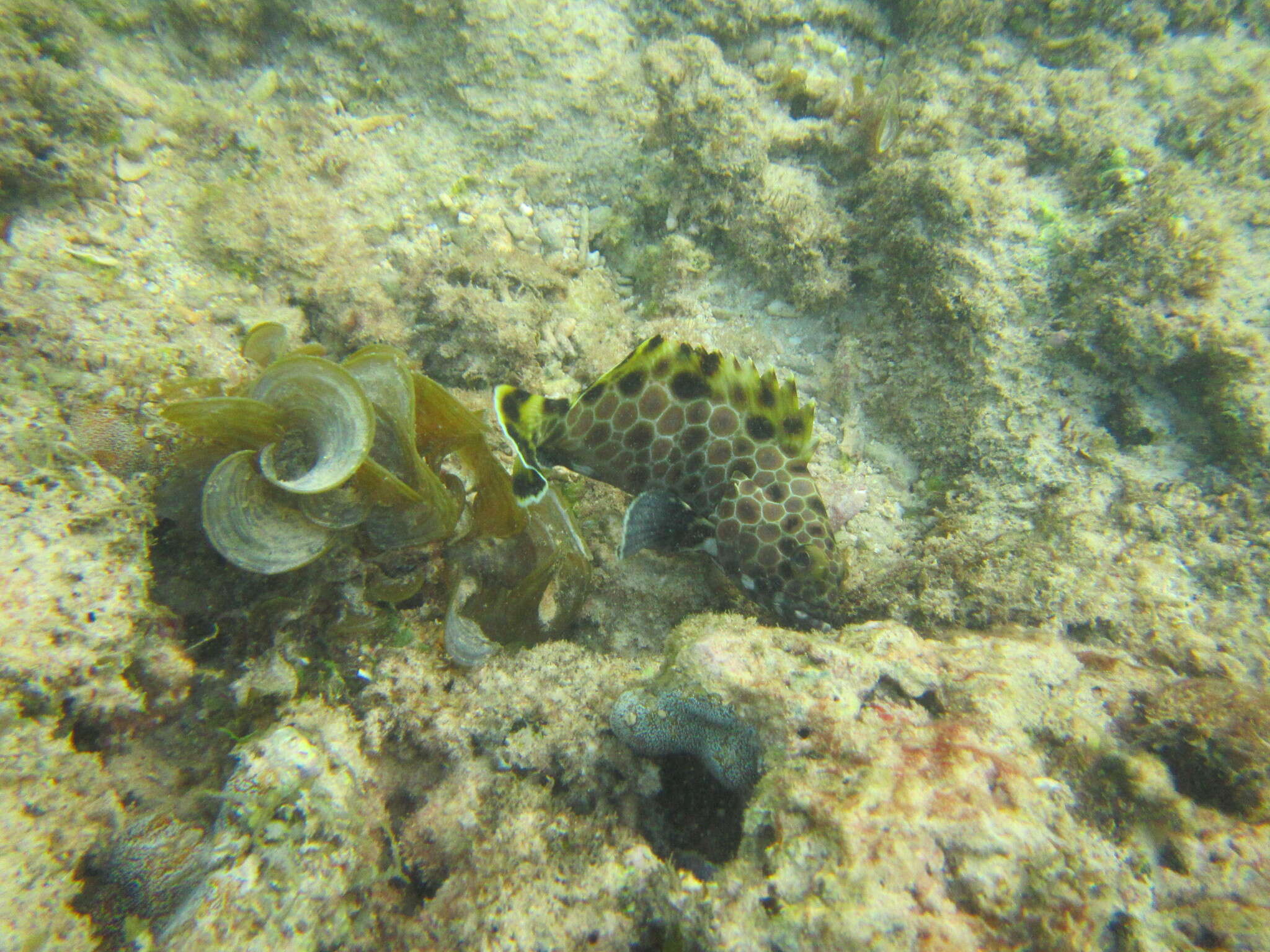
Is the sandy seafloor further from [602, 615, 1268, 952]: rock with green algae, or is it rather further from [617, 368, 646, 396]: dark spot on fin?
[617, 368, 646, 396]: dark spot on fin

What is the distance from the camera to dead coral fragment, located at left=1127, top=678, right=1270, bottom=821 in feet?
6.46

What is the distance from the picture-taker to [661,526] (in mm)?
3215

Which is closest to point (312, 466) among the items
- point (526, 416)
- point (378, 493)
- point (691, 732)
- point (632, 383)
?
point (378, 493)

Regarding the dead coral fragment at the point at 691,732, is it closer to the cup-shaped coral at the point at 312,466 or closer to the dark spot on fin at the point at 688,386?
the cup-shaped coral at the point at 312,466

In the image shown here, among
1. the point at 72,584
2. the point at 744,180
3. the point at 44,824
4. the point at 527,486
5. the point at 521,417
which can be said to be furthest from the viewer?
the point at 744,180

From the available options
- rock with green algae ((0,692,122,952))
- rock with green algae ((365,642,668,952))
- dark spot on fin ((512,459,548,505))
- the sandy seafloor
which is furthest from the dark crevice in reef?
rock with green algae ((0,692,122,952))

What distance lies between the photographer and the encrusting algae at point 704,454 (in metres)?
3.16

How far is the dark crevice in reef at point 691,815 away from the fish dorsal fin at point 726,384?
6.35ft

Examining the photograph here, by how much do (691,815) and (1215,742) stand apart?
6.90 feet

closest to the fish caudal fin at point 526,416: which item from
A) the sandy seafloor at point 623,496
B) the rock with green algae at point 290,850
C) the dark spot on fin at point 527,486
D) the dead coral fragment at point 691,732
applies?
the dark spot on fin at point 527,486

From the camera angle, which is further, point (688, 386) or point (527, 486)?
point (688, 386)

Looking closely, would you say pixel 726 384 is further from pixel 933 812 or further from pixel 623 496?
pixel 933 812

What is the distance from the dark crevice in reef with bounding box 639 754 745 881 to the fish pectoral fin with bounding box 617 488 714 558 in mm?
1165

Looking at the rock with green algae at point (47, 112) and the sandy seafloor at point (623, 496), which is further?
the rock with green algae at point (47, 112)
